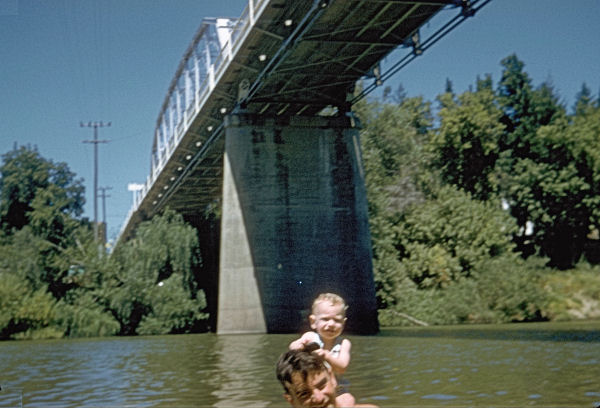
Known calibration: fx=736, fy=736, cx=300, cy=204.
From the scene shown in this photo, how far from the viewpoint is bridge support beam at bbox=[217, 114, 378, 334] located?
2414 cm

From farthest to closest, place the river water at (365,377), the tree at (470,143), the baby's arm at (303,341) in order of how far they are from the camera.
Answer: the tree at (470,143)
the river water at (365,377)
the baby's arm at (303,341)

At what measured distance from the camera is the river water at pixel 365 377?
7.55 metres

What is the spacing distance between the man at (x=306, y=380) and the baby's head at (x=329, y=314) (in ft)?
2.64

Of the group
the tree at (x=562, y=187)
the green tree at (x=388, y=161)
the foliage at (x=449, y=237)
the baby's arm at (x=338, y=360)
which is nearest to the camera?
the baby's arm at (x=338, y=360)

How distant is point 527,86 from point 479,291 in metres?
15.0

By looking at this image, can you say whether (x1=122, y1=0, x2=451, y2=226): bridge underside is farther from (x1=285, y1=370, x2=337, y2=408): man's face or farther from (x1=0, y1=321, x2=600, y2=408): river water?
(x1=285, y1=370, x2=337, y2=408): man's face

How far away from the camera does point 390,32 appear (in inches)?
806

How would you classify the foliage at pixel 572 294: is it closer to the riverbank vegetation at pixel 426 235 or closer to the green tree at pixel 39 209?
the riverbank vegetation at pixel 426 235

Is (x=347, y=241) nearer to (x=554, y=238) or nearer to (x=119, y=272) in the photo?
(x=119, y=272)

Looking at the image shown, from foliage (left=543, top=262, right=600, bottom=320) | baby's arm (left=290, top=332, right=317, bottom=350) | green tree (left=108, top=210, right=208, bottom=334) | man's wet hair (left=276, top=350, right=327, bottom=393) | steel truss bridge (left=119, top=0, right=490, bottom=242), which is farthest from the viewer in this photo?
green tree (left=108, top=210, right=208, bottom=334)

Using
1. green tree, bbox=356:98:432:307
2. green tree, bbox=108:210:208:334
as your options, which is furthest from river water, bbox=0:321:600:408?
green tree, bbox=356:98:432:307

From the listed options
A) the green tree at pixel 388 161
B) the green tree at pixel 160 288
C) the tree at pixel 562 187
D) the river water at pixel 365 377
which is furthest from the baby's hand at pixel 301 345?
the tree at pixel 562 187

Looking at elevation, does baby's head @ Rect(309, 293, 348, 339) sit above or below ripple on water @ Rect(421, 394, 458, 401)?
above

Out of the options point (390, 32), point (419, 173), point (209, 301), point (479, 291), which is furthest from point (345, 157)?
point (419, 173)
